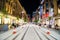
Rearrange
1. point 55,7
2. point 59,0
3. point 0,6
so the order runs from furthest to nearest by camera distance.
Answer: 1. point 55,7
2. point 59,0
3. point 0,6

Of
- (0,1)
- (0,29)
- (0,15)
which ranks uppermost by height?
(0,1)

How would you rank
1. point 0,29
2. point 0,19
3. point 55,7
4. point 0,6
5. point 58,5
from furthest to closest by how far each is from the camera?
1. point 55,7
2. point 58,5
3. point 0,6
4. point 0,19
5. point 0,29

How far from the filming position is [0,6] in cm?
4653

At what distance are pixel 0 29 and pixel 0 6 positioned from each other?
15359 mm

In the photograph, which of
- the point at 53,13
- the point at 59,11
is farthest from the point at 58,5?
the point at 53,13

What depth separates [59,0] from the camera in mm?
52062

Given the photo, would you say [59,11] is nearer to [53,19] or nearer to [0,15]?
[53,19]

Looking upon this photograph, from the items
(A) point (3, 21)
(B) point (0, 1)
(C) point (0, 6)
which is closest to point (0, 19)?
(A) point (3, 21)

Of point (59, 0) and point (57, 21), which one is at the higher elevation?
point (59, 0)

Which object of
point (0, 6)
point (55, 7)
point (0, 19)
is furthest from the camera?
point (55, 7)

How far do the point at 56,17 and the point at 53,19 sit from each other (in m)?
2.39

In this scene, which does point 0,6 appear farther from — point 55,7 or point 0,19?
point 55,7

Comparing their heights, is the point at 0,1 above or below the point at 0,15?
above

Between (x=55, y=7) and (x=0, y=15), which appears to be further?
(x=55, y=7)
